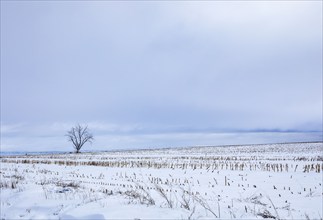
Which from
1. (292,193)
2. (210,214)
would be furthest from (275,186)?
(210,214)

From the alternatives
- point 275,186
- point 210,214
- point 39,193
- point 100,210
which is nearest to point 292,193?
point 275,186

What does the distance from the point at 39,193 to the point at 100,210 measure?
11.0 ft

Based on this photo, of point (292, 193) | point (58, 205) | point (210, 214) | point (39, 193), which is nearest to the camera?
point (210, 214)

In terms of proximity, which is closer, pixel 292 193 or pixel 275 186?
pixel 292 193

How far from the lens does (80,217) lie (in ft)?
21.4

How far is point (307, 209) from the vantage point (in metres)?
8.59

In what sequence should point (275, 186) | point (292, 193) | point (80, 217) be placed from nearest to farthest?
1. point (80, 217)
2. point (292, 193)
3. point (275, 186)

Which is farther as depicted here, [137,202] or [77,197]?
[77,197]

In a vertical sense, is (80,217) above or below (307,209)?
above

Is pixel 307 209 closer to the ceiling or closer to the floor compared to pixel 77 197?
closer to the floor

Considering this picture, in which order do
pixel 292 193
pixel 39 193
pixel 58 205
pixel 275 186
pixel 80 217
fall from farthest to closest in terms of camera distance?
pixel 275 186 → pixel 292 193 → pixel 39 193 → pixel 58 205 → pixel 80 217

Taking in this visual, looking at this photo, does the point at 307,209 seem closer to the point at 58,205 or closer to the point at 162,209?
the point at 162,209

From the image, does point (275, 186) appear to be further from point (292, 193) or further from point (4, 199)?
point (4, 199)

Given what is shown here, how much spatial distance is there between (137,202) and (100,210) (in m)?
1.34
